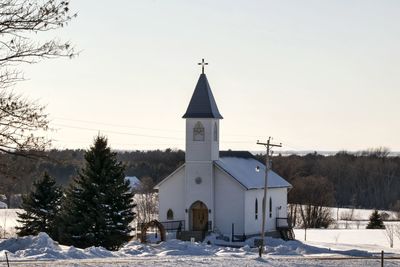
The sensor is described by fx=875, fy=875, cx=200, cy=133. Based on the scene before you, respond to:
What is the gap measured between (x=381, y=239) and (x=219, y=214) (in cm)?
1488

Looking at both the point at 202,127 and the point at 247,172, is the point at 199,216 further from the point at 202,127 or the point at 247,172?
the point at 202,127

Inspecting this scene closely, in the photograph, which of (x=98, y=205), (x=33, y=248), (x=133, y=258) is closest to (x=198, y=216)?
(x=98, y=205)

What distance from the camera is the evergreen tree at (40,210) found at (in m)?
54.5

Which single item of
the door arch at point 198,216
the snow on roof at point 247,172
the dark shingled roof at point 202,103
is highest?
the dark shingled roof at point 202,103

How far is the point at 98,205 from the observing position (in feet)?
162

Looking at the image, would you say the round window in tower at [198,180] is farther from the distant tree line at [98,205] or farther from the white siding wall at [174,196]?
the distant tree line at [98,205]

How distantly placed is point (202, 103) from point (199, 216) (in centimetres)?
802

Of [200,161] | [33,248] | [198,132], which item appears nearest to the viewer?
[33,248]

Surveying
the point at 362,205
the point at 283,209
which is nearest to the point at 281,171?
the point at 362,205

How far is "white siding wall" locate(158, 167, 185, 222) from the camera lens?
62.7 m

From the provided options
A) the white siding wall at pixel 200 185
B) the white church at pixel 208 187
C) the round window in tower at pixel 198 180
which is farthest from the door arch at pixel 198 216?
the round window in tower at pixel 198 180

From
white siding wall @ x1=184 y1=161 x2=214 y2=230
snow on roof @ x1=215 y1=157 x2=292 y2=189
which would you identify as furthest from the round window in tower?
snow on roof @ x1=215 y1=157 x2=292 y2=189

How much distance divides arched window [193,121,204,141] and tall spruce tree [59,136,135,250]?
12.1 metres

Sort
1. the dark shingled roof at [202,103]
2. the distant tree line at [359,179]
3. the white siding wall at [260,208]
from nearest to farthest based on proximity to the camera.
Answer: the white siding wall at [260,208] < the dark shingled roof at [202,103] < the distant tree line at [359,179]
